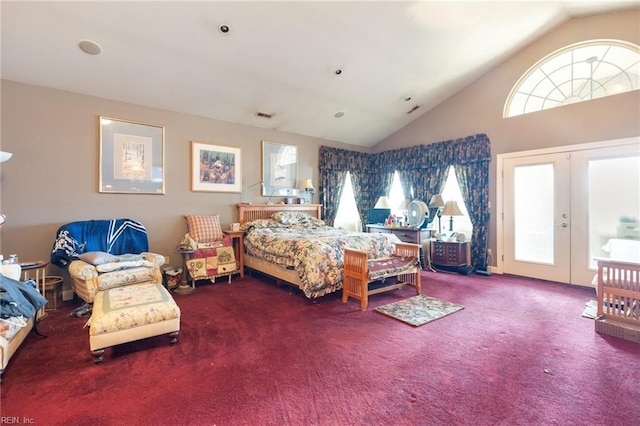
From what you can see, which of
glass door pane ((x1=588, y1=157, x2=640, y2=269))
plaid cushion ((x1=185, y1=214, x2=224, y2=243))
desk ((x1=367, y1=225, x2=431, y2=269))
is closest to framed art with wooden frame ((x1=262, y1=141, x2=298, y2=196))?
plaid cushion ((x1=185, y1=214, x2=224, y2=243))

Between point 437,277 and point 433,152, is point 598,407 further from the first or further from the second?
point 433,152

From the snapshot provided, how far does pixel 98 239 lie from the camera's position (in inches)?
148

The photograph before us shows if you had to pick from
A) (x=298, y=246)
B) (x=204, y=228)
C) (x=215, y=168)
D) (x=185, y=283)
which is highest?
(x=215, y=168)

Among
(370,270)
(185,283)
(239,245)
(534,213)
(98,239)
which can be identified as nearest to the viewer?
(370,270)

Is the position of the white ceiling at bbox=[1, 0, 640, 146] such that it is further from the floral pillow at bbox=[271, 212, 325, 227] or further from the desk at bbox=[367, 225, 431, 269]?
the desk at bbox=[367, 225, 431, 269]

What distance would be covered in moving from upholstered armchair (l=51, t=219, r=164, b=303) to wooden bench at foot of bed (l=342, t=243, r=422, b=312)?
91.8 inches

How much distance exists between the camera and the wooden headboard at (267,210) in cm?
527

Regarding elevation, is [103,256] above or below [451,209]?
below

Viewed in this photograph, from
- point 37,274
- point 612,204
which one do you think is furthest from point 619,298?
point 37,274

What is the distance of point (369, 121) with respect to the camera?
6.08m

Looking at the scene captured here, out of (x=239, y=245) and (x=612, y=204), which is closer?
(x=612, y=204)

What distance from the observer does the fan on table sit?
5590 millimetres

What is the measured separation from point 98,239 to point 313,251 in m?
2.79

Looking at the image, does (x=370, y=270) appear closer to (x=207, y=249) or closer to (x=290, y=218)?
(x=290, y=218)
